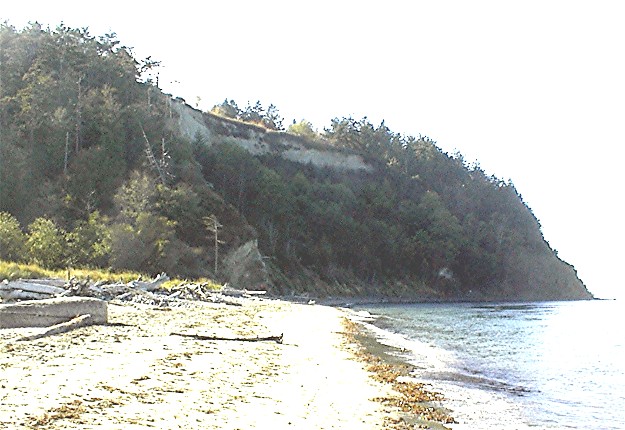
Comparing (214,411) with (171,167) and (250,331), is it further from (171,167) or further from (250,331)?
(171,167)

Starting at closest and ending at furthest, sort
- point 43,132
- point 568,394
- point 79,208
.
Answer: point 568,394
point 79,208
point 43,132

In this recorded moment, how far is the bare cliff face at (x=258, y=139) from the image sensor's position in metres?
73.0

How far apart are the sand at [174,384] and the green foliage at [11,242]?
22173mm

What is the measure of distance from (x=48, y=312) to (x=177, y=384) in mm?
6735

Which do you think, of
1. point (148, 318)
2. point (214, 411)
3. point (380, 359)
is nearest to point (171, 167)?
point (148, 318)

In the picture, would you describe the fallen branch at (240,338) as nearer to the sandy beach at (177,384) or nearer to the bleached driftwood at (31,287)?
the sandy beach at (177,384)

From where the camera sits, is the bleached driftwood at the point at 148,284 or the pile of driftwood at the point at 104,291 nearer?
the pile of driftwood at the point at 104,291

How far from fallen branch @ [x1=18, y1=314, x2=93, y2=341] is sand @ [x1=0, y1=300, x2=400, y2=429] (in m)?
0.20

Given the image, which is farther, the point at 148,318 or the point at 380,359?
the point at 148,318

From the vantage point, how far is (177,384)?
26.8ft

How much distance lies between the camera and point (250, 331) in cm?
1656

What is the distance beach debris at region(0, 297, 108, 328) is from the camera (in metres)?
13.2

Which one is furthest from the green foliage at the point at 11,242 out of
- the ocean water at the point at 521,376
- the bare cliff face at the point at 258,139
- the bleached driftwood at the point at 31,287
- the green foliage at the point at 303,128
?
the green foliage at the point at 303,128

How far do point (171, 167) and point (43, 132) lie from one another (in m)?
10.9
